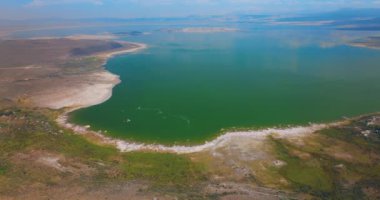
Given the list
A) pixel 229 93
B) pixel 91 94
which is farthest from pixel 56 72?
pixel 229 93

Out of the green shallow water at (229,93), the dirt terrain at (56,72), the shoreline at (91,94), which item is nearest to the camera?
the green shallow water at (229,93)

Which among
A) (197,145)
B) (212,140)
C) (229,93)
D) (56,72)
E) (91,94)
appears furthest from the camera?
(56,72)

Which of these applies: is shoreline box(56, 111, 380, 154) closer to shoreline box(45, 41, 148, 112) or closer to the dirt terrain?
shoreline box(45, 41, 148, 112)

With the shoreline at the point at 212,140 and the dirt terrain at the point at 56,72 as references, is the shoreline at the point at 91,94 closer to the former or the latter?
the dirt terrain at the point at 56,72

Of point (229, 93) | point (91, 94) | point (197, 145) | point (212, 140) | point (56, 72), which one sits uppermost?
point (56, 72)

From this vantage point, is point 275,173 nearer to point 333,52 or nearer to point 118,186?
point 118,186

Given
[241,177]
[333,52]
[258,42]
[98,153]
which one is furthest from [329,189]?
[258,42]

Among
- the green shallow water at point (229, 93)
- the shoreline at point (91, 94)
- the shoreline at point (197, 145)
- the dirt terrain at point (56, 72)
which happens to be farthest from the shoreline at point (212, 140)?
the dirt terrain at point (56, 72)

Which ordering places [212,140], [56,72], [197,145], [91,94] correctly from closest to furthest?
[197,145] < [212,140] < [91,94] < [56,72]

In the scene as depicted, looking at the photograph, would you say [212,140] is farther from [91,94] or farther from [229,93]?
[91,94]
